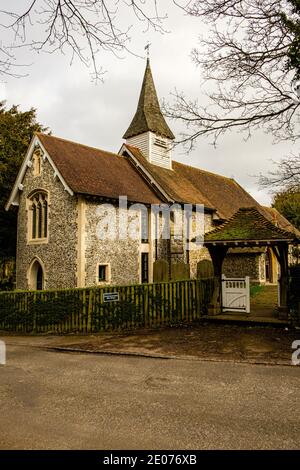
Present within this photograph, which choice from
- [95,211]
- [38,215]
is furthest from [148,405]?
[38,215]

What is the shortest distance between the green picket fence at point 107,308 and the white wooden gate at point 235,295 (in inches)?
30.7

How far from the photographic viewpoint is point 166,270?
1478 centimetres

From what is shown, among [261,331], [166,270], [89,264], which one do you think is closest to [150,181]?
[89,264]

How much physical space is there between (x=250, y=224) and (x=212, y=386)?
846 cm

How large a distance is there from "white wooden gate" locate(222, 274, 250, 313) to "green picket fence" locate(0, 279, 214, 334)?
0.78 meters

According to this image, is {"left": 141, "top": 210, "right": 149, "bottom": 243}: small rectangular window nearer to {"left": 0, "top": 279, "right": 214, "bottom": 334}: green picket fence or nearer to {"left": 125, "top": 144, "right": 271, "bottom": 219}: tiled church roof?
{"left": 125, "top": 144, "right": 271, "bottom": 219}: tiled church roof

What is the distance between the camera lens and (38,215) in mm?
20047

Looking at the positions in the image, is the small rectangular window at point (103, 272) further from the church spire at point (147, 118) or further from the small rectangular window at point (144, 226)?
the church spire at point (147, 118)

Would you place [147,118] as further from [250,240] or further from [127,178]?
[250,240]

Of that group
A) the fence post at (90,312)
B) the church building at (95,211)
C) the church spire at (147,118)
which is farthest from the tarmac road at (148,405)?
the church spire at (147,118)

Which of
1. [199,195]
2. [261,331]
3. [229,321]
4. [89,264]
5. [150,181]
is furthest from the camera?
[199,195]

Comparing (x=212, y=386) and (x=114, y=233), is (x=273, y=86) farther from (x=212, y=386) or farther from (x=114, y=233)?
(x=114, y=233)

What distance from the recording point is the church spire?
85.5ft

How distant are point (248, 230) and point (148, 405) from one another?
9.09 meters
